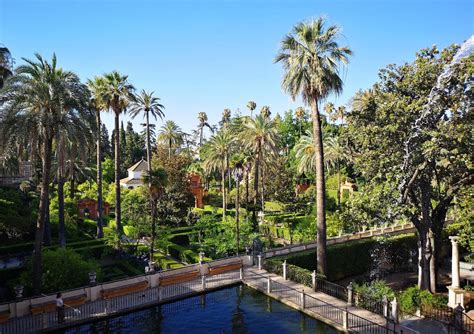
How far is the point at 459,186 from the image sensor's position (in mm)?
19266

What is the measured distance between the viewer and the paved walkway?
16.9m

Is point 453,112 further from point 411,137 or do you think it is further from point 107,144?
point 107,144

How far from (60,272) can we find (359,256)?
1923cm

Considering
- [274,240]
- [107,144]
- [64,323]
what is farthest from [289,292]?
[107,144]

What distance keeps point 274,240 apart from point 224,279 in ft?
47.2

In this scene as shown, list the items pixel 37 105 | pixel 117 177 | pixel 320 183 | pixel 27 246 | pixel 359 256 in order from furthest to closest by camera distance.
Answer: pixel 117 177
pixel 27 246
pixel 359 256
pixel 320 183
pixel 37 105

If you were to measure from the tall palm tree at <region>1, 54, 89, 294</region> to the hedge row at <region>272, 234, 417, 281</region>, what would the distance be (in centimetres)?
1471

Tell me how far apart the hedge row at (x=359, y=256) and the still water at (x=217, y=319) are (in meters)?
5.88

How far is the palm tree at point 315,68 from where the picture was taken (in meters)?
21.6

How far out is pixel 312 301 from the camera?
19.5 m

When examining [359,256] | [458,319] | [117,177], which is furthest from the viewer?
[117,177]

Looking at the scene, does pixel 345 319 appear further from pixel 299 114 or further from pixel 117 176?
pixel 299 114

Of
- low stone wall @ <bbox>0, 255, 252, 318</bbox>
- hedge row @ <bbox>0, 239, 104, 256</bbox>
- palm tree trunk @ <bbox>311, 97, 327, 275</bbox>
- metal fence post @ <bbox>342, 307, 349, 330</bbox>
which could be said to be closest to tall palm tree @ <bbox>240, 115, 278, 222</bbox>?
hedge row @ <bbox>0, 239, 104, 256</bbox>

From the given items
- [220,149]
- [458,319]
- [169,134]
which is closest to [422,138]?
[458,319]
